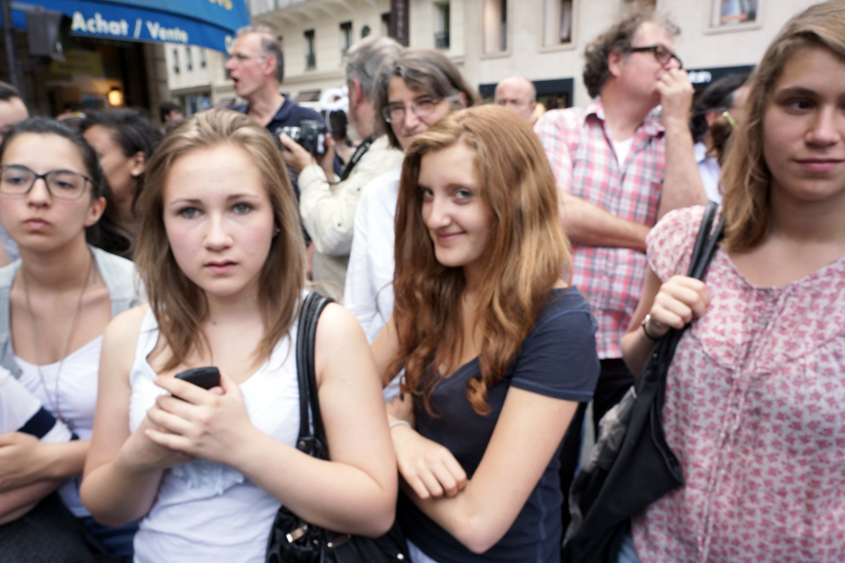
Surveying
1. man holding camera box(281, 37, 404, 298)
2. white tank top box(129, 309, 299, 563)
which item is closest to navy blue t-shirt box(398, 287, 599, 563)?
white tank top box(129, 309, 299, 563)

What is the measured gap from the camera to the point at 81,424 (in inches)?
65.4

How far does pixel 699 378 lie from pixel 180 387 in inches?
46.1

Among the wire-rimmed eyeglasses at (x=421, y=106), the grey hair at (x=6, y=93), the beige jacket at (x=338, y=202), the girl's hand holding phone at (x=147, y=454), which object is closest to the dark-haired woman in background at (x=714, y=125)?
the wire-rimmed eyeglasses at (x=421, y=106)

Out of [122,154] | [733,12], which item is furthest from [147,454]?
[733,12]

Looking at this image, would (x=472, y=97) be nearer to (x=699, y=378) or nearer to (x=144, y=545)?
(x=699, y=378)

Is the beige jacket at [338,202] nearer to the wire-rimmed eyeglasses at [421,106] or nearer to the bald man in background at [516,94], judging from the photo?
the wire-rimmed eyeglasses at [421,106]

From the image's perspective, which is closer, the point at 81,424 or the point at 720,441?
the point at 720,441

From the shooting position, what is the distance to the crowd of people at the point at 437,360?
1165 mm

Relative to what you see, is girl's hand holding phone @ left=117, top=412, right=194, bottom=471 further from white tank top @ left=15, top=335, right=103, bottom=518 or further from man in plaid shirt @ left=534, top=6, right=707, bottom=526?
man in plaid shirt @ left=534, top=6, right=707, bottom=526

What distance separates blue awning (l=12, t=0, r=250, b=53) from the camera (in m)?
6.56

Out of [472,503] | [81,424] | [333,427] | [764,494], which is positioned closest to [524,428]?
[472,503]

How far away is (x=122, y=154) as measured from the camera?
99.9 inches

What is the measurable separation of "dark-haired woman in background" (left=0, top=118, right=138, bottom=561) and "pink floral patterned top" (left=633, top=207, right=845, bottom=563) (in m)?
1.62

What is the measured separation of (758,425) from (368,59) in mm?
2509
